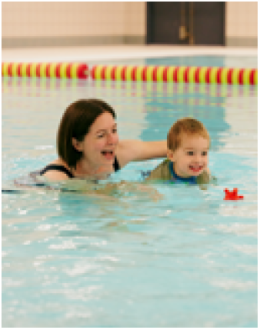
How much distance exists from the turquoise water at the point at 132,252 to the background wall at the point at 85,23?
53.6ft

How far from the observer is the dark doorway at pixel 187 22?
72.1ft

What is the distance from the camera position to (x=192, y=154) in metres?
3.80

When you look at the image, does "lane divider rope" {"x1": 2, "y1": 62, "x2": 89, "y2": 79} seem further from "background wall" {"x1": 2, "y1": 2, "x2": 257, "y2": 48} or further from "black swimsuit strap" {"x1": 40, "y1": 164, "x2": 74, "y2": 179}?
"black swimsuit strap" {"x1": 40, "y1": 164, "x2": 74, "y2": 179}

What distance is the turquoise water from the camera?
2.27 meters

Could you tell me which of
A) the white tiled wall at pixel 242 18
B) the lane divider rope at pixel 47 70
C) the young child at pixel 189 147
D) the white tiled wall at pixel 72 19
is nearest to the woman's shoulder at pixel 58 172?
the young child at pixel 189 147

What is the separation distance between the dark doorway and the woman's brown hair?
61.9 feet

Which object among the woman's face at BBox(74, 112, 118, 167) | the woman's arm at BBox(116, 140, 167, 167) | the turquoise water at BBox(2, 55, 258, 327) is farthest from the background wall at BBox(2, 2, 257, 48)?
the woman's face at BBox(74, 112, 118, 167)

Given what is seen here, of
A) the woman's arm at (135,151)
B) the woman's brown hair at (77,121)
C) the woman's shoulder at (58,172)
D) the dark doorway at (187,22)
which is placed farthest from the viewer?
the dark doorway at (187,22)

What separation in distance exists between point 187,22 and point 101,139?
63.5ft

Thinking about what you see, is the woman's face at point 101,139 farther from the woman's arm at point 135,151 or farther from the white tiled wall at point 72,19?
the white tiled wall at point 72,19

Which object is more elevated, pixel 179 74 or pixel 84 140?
pixel 179 74

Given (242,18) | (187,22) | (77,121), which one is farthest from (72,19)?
(77,121)

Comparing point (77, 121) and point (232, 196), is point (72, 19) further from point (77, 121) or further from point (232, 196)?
point (232, 196)

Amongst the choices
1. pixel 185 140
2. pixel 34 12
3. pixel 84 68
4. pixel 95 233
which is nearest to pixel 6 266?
pixel 95 233
